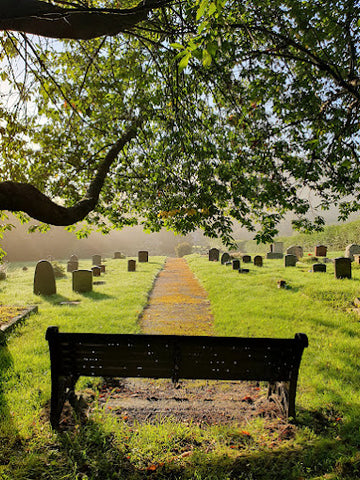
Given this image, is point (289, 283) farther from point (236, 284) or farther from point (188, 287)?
point (188, 287)

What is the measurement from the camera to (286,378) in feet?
11.6

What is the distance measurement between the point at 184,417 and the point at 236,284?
9767mm

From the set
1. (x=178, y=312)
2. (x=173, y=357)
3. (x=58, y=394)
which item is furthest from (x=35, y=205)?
(x=178, y=312)

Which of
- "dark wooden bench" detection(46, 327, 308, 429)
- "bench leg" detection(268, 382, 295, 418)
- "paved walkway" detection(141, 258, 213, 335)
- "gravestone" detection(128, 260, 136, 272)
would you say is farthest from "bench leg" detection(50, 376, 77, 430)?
"gravestone" detection(128, 260, 136, 272)

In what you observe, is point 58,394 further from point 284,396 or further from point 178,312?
point 178,312

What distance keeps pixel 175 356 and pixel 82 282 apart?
9.79m

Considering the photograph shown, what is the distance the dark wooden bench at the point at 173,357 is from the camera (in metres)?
3.44

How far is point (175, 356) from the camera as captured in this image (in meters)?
3.48

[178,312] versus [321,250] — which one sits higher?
[321,250]

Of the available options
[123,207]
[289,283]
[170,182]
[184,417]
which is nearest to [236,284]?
[289,283]

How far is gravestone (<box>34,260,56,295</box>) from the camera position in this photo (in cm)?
1166

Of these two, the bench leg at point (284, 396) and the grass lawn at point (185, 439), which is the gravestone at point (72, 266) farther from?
the bench leg at point (284, 396)

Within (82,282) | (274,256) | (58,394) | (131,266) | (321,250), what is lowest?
(58,394)

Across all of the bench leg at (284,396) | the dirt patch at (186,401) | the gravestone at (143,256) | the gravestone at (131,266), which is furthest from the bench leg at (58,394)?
the gravestone at (143,256)
